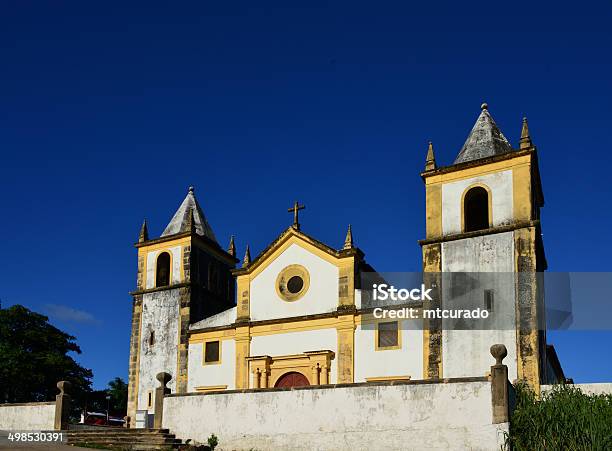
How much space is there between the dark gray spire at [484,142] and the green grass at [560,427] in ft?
38.5

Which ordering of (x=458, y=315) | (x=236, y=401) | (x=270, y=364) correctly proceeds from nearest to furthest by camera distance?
(x=236, y=401) < (x=458, y=315) < (x=270, y=364)

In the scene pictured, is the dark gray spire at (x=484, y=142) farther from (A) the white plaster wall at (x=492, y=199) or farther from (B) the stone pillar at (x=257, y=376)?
(B) the stone pillar at (x=257, y=376)

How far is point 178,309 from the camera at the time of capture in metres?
33.3

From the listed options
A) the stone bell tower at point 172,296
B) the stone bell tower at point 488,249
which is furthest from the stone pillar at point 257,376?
the stone bell tower at point 488,249

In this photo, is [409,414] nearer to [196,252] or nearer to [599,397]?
[599,397]

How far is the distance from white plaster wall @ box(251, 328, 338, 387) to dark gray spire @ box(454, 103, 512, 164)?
841 centimetres

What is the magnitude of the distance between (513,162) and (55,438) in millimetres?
18027

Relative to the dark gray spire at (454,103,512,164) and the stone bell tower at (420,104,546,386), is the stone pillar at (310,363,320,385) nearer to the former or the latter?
the stone bell tower at (420,104,546,386)

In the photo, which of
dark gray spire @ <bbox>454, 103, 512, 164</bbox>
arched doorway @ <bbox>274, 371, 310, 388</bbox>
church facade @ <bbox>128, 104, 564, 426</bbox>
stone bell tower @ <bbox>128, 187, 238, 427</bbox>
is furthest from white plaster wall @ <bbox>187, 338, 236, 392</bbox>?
dark gray spire @ <bbox>454, 103, 512, 164</bbox>

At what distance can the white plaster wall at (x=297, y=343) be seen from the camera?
95.8 feet

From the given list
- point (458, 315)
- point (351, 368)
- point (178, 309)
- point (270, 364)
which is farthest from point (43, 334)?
point (458, 315)

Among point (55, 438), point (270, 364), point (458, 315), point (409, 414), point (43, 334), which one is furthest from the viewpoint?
point (43, 334)

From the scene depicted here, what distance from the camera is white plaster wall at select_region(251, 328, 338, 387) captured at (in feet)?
95.8

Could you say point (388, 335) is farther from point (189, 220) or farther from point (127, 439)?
point (189, 220)
